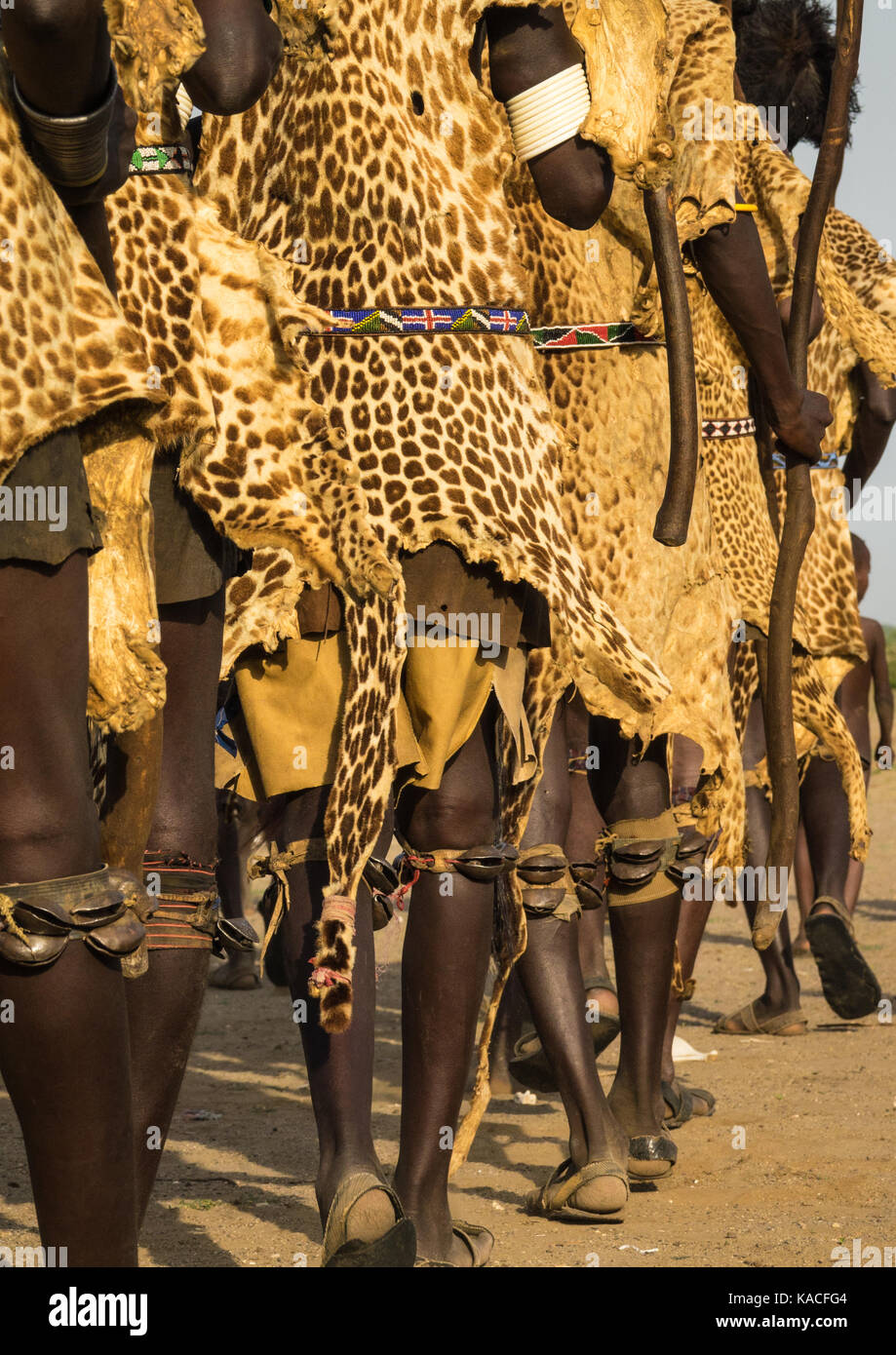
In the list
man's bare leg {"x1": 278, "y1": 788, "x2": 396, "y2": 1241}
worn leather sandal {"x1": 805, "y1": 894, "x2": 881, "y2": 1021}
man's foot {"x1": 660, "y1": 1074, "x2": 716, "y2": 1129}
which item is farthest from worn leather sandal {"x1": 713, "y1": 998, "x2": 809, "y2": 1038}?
man's bare leg {"x1": 278, "y1": 788, "x2": 396, "y2": 1241}

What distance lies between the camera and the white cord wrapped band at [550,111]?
333cm

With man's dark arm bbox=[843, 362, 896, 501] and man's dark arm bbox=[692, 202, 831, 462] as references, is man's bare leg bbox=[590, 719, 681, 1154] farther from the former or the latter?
man's dark arm bbox=[843, 362, 896, 501]

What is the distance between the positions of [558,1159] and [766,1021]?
214 centimetres

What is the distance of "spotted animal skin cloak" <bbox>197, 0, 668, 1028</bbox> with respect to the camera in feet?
10.9

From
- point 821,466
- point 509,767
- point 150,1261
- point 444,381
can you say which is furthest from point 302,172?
point 821,466

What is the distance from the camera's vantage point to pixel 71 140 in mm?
2266

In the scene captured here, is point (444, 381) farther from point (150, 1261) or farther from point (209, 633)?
point (150, 1261)

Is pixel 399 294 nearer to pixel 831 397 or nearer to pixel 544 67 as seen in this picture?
pixel 544 67

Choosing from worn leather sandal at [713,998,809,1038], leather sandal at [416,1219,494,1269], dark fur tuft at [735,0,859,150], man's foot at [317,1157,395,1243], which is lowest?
worn leather sandal at [713,998,809,1038]

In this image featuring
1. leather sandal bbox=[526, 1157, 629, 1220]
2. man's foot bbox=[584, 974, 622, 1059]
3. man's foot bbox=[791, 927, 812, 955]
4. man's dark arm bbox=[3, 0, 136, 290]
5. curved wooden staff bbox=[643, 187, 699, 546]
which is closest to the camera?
man's dark arm bbox=[3, 0, 136, 290]

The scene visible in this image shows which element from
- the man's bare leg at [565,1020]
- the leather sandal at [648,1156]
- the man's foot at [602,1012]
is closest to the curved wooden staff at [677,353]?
the man's bare leg at [565,1020]

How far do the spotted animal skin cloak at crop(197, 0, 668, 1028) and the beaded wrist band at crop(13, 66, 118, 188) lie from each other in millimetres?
1023

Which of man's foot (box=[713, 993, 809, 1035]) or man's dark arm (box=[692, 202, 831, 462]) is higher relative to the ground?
man's dark arm (box=[692, 202, 831, 462])

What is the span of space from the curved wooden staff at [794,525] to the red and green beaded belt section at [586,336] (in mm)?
579
